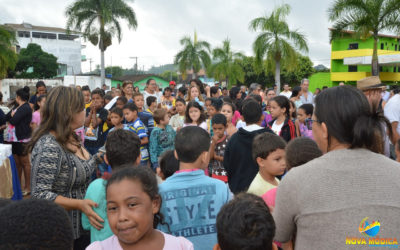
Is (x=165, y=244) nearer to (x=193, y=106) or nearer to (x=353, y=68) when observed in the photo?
(x=193, y=106)

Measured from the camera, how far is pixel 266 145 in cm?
334

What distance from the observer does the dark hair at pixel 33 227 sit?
1.15 m

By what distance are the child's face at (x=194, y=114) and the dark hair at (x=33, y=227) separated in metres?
5.14

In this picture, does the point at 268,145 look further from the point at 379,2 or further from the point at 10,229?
the point at 379,2

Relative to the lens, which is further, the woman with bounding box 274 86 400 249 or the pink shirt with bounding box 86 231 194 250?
the pink shirt with bounding box 86 231 194 250

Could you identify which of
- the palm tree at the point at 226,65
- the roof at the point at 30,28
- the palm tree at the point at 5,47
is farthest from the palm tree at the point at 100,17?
the roof at the point at 30,28

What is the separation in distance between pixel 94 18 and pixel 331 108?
93.6 feet

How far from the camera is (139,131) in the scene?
5.80m

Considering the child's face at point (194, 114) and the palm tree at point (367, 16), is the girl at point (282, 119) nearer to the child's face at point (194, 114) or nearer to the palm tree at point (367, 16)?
the child's face at point (194, 114)

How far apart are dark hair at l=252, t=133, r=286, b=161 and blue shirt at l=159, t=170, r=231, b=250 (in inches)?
38.5

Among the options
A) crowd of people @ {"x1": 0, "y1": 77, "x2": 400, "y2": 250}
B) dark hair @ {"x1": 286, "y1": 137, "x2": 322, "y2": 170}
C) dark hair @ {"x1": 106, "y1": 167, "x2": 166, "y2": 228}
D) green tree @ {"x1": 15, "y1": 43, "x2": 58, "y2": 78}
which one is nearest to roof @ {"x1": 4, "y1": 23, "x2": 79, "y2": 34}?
green tree @ {"x1": 15, "y1": 43, "x2": 58, "y2": 78}

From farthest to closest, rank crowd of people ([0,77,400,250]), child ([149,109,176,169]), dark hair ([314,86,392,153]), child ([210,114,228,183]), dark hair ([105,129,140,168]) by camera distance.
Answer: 1. child ([149,109,176,169])
2. child ([210,114,228,183])
3. dark hair ([105,129,140,168])
4. dark hair ([314,86,392,153])
5. crowd of people ([0,77,400,250])

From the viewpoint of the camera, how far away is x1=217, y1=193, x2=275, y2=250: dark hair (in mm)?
1688

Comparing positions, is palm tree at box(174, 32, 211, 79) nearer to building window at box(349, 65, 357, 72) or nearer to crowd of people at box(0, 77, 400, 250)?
building window at box(349, 65, 357, 72)
